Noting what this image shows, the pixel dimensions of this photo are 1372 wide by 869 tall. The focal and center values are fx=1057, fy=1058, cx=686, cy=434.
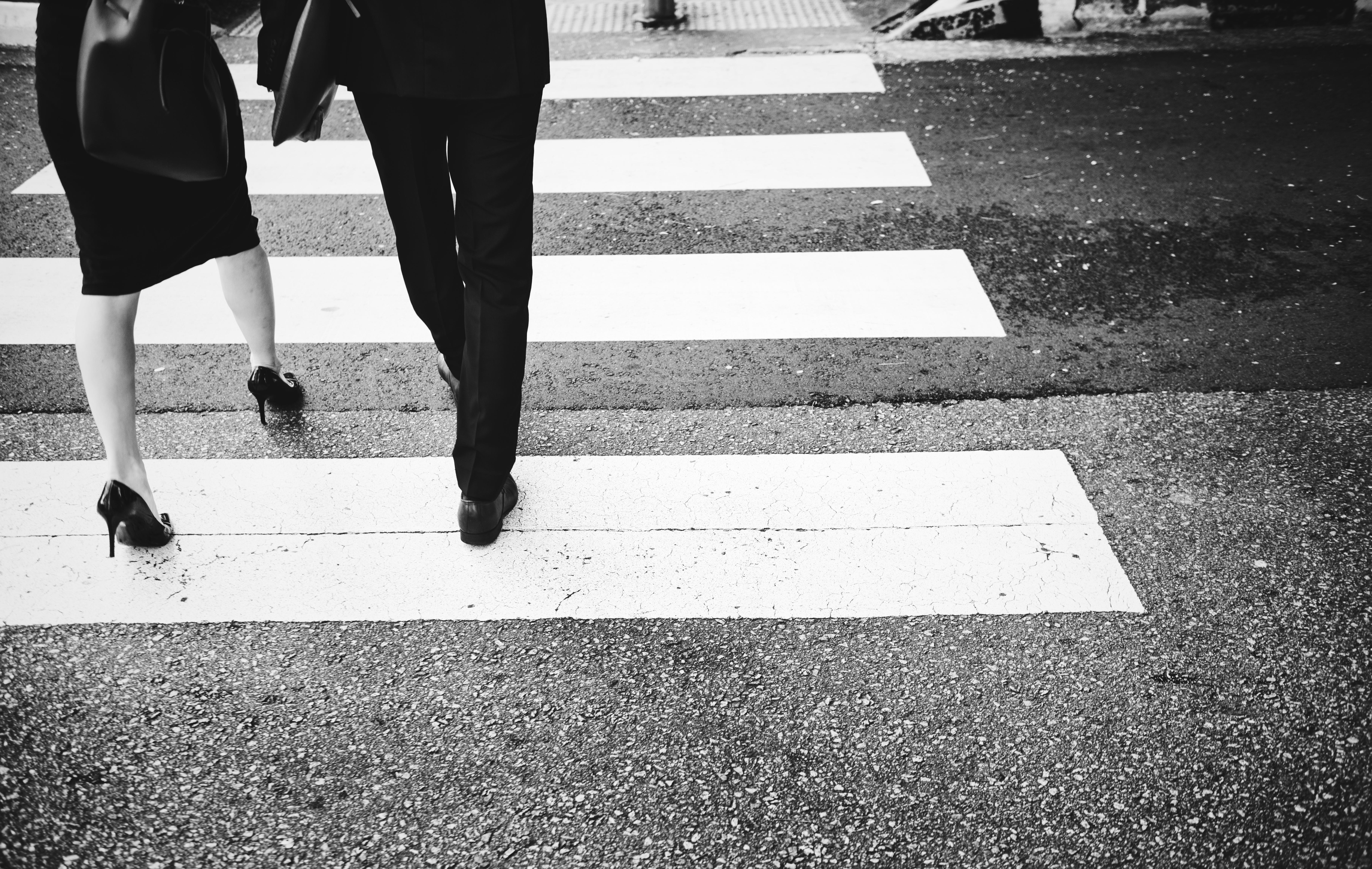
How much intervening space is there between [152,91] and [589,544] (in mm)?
1533

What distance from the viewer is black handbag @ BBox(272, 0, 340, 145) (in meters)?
2.31

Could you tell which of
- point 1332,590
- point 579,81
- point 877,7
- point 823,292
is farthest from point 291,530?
point 877,7

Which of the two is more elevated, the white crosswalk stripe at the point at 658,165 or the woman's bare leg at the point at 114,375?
the woman's bare leg at the point at 114,375

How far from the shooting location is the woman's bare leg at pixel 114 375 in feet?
8.87

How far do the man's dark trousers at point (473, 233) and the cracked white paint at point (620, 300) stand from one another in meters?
1.02

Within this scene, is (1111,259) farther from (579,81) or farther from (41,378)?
(41,378)

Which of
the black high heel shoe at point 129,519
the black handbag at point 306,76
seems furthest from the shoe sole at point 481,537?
the black handbag at point 306,76

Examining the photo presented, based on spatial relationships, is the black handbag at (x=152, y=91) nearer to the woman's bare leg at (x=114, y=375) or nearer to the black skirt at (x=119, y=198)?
the black skirt at (x=119, y=198)

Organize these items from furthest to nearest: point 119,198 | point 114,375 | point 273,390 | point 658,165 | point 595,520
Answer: point 658,165, point 273,390, point 595,520, point 114,375, point 119,198

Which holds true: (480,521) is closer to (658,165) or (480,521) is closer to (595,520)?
(595,520)

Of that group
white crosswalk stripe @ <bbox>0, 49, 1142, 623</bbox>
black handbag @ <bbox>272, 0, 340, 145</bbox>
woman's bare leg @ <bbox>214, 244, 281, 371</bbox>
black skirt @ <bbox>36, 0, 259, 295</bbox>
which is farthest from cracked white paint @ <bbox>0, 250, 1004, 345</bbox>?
black handbag @ <bbox>272, 0, 340, 145</bbox>

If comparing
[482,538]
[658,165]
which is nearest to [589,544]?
[482,538]

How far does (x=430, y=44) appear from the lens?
2.35 meters

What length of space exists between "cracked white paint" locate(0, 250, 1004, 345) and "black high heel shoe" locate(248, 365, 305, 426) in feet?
1.24
